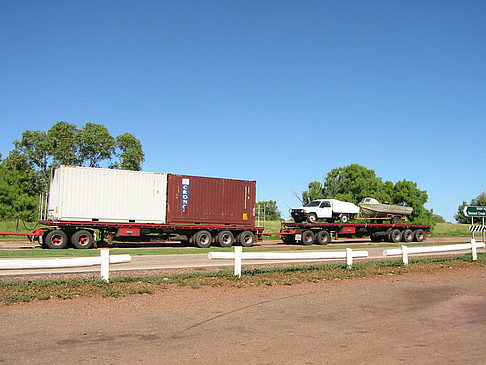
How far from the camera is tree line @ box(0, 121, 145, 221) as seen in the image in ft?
158

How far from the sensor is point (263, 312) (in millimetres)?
8406

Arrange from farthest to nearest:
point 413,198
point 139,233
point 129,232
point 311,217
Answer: point 413,198, point 311,217, point 139,233, point 129,232

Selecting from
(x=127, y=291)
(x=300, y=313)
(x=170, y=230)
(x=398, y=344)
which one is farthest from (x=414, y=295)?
(x=170, y=230)

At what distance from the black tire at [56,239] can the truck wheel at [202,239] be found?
6.78m

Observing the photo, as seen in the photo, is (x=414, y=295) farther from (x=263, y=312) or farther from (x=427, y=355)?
(x=427, y=355)

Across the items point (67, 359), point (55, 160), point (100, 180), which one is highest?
point (55, 160)

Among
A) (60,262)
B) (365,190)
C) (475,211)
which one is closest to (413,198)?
(365,190)

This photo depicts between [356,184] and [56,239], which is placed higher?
[356,184]

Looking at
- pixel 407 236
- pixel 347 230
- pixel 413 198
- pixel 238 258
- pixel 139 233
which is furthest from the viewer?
pixel 413 198

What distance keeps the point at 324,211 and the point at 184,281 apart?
65.8 ft

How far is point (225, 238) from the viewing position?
26.4 m

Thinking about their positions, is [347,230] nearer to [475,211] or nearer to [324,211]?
[324,211]

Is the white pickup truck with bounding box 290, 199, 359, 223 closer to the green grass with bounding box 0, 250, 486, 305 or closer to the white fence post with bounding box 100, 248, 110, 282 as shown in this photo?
the green grass with bounding box 0, 250, 486, 305

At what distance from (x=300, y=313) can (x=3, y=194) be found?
4722cm
